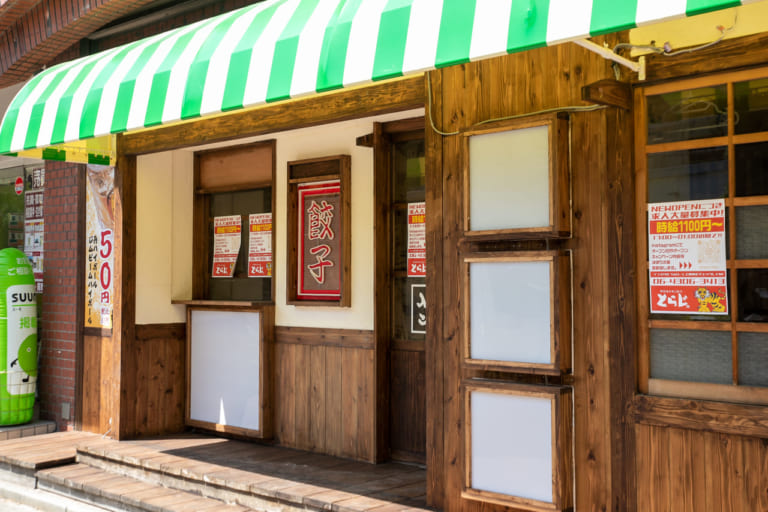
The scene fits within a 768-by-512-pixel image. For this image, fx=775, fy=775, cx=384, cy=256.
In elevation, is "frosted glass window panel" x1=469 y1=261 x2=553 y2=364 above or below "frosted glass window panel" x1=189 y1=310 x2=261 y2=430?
above

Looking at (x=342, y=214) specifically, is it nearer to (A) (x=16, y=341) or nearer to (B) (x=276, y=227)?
(B) (x=276, y=227)

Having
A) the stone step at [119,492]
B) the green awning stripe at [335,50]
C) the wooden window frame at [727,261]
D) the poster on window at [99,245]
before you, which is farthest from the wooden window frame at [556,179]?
the poster on window at [99,245]

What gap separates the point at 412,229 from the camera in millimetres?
6090

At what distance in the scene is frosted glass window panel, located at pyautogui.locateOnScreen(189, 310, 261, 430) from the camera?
6.89 metres

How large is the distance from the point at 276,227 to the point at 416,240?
1.48m

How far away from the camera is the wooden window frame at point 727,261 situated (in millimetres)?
3635

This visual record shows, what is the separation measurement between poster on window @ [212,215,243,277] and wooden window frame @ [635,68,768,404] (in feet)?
14.3

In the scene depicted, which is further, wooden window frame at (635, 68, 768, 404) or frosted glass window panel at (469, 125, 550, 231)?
frosted glass window panel at (469, 125, 550, 231)

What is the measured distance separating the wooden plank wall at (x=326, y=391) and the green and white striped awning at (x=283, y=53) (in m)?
2.29

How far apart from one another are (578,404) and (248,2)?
438 cm

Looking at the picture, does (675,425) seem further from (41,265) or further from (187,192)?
(41,265)

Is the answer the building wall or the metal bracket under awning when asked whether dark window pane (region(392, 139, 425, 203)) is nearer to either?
the metal bracket under awning

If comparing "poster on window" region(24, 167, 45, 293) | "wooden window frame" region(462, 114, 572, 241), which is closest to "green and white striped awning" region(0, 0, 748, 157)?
"wooden window frame" region(462, 114, 572, 241)

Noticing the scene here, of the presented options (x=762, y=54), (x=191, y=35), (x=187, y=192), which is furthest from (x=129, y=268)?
(x=762, y=54)
